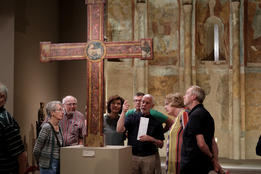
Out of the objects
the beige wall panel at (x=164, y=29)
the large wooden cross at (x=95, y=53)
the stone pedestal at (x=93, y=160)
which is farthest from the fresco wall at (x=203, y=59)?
the stone pedestal at (x=93, y=160)

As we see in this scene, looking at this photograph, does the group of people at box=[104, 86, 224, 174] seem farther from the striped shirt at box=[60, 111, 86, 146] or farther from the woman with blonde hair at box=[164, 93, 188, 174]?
the striped shirt at box=[60, 111, 86, 146]

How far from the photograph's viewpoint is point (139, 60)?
42.7 feet

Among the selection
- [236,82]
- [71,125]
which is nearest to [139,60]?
[236,82]

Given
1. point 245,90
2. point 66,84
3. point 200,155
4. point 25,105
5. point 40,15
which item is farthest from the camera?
point 245,90

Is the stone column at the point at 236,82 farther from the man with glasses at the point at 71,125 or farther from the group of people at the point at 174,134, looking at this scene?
the man with glasses at the point at 71,125

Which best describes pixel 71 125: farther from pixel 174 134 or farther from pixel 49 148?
pixel 174 134

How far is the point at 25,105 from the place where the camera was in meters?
7.11

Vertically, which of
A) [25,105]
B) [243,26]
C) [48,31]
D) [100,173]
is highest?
[243,26]

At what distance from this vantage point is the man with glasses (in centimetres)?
522

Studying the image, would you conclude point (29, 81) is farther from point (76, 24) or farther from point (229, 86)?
point (229, 86)

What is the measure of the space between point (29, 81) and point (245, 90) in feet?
26.2

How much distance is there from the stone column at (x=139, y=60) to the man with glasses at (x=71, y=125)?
24.5 feet

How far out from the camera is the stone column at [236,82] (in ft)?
40.3

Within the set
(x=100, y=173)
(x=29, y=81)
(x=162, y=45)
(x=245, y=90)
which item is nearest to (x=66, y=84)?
(x=29, y=81)
